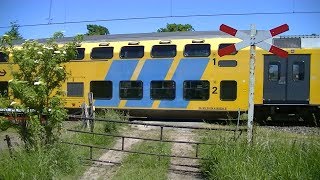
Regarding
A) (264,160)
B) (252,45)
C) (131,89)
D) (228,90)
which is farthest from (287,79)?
(264,160)

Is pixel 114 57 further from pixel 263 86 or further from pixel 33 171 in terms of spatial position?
pixel 33 171

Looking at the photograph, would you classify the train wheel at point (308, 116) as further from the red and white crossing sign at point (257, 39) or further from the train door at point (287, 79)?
the red and white crossing sign at point (257, 39)

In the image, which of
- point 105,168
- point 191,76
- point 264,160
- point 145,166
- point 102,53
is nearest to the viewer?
point 264,160

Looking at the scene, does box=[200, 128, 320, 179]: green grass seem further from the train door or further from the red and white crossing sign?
the train door

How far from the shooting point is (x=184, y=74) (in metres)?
15.1

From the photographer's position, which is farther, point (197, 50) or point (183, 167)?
point (197, 50)

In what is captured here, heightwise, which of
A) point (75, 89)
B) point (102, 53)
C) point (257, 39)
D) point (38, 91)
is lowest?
point (75, 89)

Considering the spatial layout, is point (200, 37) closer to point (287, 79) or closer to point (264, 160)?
point (287, 79)

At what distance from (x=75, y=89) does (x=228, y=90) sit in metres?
6.02

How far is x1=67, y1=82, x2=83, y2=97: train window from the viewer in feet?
53.3

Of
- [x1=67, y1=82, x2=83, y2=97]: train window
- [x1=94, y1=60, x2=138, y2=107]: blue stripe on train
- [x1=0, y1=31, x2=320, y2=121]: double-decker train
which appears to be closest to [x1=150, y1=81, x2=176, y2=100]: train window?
[x1=0, y1=31, x2=320, y2=121]: double-decker train

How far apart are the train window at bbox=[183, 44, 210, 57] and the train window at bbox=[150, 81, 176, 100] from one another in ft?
4.09

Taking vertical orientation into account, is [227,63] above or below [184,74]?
above

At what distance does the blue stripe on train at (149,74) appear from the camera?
15.3 metres
